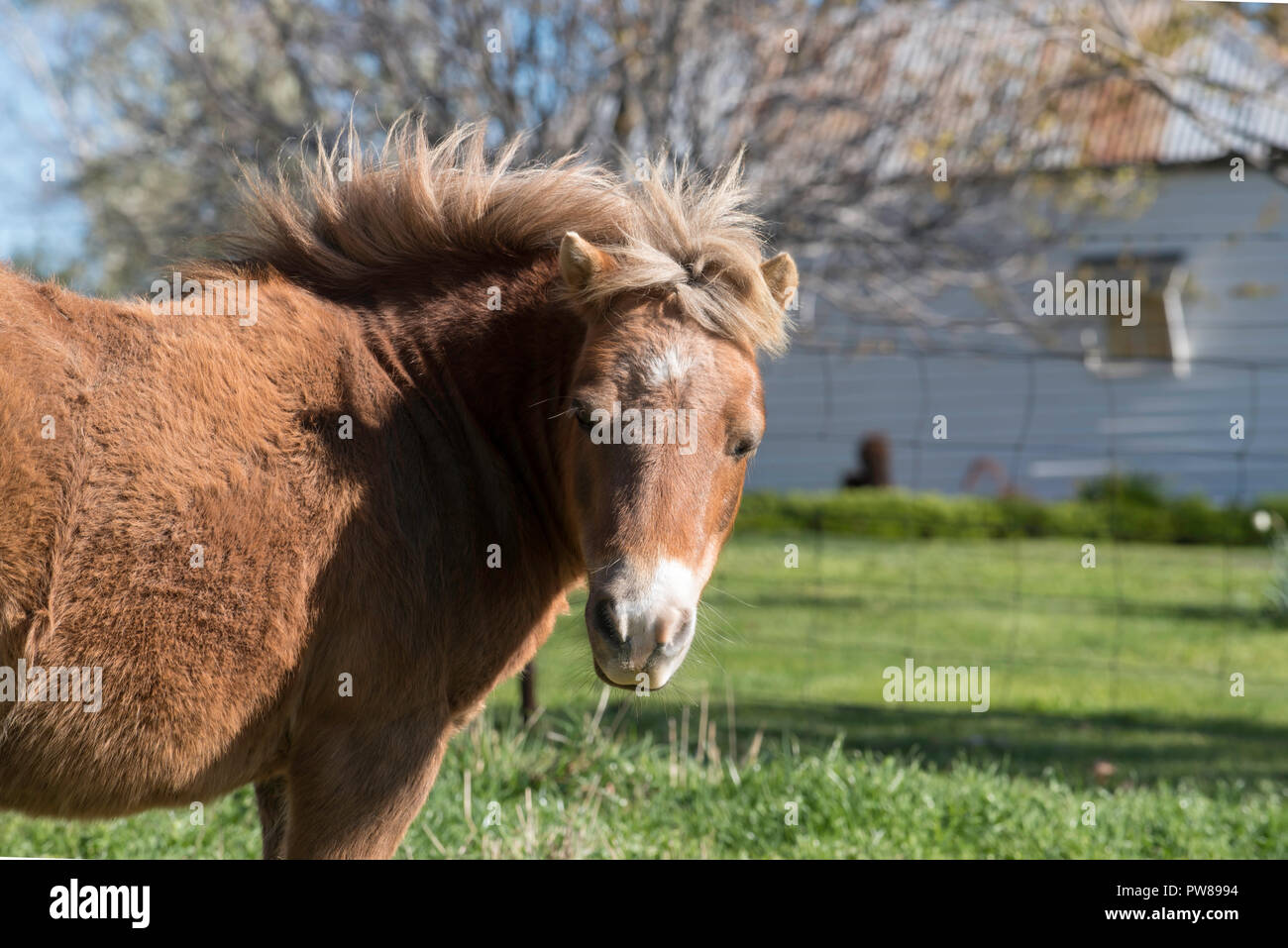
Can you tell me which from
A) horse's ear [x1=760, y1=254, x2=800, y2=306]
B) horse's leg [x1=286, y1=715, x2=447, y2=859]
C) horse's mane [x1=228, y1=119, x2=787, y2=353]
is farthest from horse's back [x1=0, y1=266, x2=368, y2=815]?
horse's ear [x1=760, y1=254, x2=800, y2=306]

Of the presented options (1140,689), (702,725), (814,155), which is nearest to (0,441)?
(702,725)

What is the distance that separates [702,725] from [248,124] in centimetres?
610

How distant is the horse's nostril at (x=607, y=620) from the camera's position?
2.75m

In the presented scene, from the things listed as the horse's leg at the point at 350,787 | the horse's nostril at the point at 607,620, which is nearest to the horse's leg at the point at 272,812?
the horse's leg at the point at 350,787

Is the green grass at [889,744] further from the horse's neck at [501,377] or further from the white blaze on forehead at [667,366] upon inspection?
the white blaze on forehead at [667,366]

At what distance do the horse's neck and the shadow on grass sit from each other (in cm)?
295

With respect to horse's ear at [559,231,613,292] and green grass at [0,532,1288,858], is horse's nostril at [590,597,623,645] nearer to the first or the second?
green grass at [0,532,1288,858]

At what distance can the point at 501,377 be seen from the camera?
346 cm

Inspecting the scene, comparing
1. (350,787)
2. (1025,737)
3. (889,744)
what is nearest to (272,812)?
(350,787)

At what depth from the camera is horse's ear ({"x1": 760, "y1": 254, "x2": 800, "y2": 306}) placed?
3428mm

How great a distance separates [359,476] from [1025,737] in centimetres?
601

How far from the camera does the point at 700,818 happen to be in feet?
16.0

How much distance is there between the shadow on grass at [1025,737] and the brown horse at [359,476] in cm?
310
